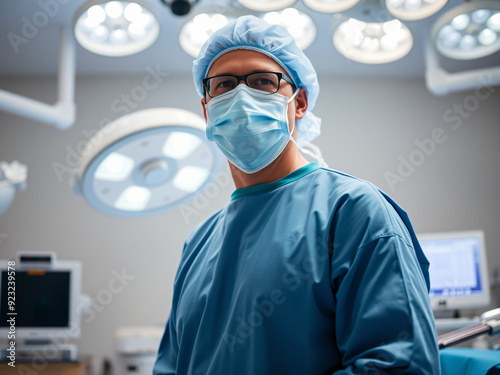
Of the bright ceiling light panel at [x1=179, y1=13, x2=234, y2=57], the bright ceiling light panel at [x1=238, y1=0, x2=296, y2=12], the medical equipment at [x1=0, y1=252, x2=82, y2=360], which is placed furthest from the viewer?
the medical equipment at [x1=0, y1=252, x2=82, y2=360]

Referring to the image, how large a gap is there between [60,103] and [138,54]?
1.05 metres

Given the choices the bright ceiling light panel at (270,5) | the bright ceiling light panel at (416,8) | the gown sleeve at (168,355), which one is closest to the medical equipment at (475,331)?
the gown sleeve at (168,355)

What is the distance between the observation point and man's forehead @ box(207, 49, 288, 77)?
1.22 metres

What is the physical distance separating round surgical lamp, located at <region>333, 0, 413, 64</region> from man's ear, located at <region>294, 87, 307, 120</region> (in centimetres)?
101

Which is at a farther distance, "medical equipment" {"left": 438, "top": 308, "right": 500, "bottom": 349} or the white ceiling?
the white ceiling

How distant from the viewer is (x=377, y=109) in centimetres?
390

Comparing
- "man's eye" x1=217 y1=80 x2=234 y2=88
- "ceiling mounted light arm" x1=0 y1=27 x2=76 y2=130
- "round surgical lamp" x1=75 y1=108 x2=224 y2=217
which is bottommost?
"round surgical lamp" x1=75 y1=108 x2=224 y2=217

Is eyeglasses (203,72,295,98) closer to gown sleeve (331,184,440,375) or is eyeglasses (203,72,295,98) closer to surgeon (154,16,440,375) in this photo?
surgeon (154,16,440,375)

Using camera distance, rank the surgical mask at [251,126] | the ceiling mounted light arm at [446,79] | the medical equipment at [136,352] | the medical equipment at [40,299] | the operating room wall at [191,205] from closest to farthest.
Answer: the surgical mask at [251,126]
the ceiling mounted light arm at [446,79]
the medical equipment at [136,352]
the medical equipment at [40,299]
the operating room wall at [191,205]

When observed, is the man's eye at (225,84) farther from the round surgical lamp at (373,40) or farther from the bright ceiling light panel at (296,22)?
the round surgical lamp at (373,40)

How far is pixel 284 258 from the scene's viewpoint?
1.02m

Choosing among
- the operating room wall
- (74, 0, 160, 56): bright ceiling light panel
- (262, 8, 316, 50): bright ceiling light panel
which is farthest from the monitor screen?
(262, 8, 316, 50): bright ceiling light panel

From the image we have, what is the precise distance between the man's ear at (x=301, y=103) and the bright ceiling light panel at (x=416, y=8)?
0.89 metres

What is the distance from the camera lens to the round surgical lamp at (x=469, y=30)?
1986mm
